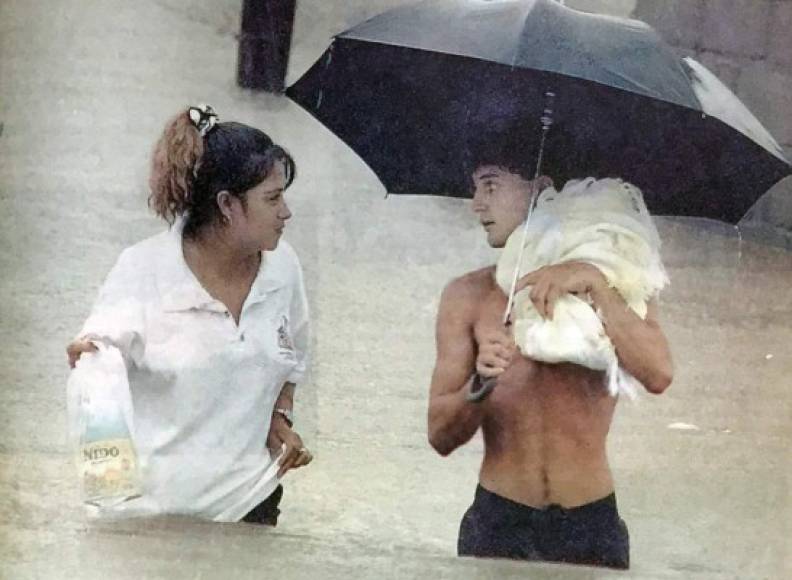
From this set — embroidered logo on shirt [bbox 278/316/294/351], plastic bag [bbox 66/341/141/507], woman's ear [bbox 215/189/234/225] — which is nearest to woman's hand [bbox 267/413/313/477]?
embroidered logo on shirt [bbox 278/316/294/351]

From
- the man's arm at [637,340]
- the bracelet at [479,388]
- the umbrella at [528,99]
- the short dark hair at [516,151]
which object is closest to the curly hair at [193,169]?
the umbrella at [528,99]

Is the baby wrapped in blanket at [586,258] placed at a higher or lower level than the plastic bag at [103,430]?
higher

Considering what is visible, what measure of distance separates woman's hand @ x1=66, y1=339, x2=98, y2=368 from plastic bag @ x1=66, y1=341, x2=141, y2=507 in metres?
0.01

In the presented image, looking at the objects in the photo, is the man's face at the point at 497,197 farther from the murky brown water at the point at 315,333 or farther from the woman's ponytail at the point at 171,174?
the woman's ponytail at the point at 171,174

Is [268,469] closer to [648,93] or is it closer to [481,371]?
[481,371]

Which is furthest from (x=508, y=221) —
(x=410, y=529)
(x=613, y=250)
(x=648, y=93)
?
(x=410, y=529)

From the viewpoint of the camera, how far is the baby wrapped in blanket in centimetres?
177

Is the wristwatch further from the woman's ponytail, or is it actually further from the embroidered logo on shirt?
the woman's ponytail

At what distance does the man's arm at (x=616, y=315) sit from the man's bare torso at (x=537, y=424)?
0.06m

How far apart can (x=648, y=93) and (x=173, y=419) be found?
861mm

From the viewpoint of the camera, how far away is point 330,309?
5.85 ft

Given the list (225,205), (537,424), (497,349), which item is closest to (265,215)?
(225,205)

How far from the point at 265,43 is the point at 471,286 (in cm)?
49

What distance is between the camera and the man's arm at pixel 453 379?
1.79 m
